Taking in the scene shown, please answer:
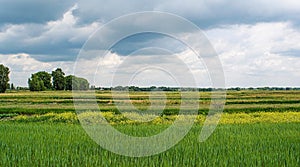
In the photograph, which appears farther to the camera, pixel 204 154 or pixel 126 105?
pixel 126 105

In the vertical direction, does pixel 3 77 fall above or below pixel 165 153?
above

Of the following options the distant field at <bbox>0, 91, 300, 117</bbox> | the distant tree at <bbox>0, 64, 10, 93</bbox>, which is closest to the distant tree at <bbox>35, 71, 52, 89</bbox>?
the distant tree at <bbox>0, 64, 10, 93</bbox>

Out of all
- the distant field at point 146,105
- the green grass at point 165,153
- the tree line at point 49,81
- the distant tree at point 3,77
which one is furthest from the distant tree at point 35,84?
the green grass at point 165,153

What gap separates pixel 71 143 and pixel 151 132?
270 centimetres

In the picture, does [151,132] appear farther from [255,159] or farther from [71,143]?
[255,159]

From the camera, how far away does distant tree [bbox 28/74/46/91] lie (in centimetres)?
7338

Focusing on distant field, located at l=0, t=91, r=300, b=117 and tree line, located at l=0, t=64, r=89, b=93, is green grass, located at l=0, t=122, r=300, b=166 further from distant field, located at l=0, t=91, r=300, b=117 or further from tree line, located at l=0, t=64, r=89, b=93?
tree line, located at l=0, t=64, r=89, b=93

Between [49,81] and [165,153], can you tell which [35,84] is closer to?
[49,81]

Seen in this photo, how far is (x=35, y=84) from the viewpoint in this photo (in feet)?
242

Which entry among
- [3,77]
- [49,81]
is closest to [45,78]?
[49,81]

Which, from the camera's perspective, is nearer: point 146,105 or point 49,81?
point 146,105

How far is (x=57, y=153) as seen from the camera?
20.4 ft

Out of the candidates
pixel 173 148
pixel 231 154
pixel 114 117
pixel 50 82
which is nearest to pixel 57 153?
pixel 173 148

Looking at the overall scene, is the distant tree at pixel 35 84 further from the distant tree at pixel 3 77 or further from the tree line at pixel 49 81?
the distant tree at pixel 3 77
